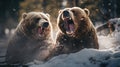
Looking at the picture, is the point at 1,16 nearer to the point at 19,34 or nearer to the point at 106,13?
the point at 106,13

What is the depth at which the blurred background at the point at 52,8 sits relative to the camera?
49.1ft

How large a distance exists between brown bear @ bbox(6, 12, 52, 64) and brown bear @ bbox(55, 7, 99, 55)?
0.37 meters

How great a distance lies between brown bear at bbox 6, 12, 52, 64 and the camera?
8.40 metres

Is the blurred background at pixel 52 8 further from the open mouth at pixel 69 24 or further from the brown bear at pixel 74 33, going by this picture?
the open mouth at pixel 69 24

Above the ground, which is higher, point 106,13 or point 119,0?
point 119,0

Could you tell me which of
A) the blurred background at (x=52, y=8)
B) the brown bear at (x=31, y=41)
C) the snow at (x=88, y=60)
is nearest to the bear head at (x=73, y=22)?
the brown bear at (x=31, y=41)

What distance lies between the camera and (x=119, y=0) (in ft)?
55.7

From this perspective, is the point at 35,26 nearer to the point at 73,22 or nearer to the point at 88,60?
the point at 73,22

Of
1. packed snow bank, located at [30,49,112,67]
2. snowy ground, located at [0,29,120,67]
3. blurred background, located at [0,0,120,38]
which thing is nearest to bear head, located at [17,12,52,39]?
snowy ground, located at [0,29,120,67]

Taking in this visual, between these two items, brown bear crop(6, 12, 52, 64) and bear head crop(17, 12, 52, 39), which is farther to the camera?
bear head crop(17, 12, 52, 39)

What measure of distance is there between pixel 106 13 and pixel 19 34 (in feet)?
21.7

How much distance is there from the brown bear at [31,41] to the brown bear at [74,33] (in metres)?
0.37

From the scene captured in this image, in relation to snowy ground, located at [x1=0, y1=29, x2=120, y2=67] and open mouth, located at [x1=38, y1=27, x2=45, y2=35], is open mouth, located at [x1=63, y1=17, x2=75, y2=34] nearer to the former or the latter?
open mouth, located at [x1=38, y1=27, x2=45, y2=35]

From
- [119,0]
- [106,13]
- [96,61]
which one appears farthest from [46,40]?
[119,0]
